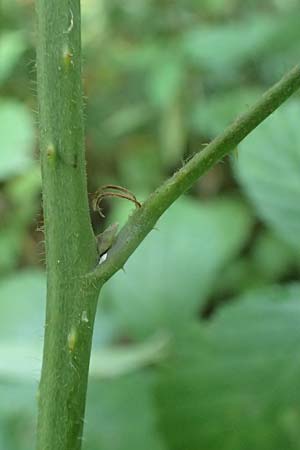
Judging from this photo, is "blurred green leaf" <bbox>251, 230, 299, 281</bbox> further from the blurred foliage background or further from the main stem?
the main stem

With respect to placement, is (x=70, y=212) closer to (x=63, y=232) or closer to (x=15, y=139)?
(x=63, y=232)

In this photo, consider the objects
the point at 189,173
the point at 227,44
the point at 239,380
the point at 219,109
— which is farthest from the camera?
the point at 227,44

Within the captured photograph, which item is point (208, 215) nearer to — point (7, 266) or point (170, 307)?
point (170, 307)

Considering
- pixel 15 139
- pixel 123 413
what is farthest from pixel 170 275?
pixel 15 139

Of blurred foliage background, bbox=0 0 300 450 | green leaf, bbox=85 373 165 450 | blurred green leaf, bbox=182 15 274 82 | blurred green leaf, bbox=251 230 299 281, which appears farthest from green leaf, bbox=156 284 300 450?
blurred green leaf, bbox=182 15 274 82

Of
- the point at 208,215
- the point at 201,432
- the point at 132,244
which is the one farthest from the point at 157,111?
the point at 132,244

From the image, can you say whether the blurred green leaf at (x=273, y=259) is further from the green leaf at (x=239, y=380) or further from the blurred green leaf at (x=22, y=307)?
the green leaf at (x=239, y=380)

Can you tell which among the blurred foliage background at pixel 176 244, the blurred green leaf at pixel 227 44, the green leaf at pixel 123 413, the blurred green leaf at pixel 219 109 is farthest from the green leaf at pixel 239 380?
the blurred green leaf at pixel 227 44
